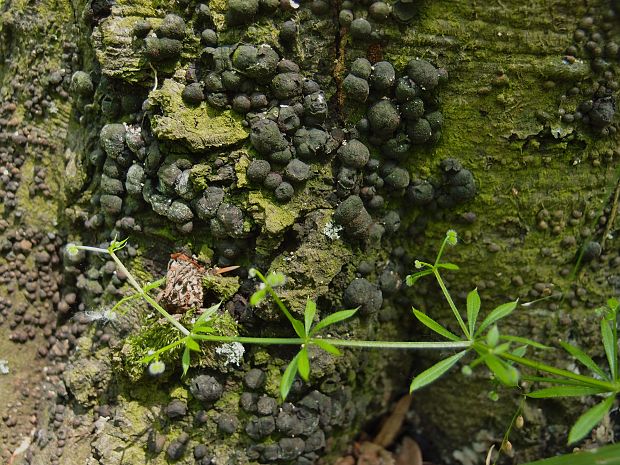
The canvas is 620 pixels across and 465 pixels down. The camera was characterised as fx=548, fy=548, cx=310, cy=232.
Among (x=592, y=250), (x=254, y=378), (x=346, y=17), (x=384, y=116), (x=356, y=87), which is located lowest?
(x=254, y=378)

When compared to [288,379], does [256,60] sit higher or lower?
higher

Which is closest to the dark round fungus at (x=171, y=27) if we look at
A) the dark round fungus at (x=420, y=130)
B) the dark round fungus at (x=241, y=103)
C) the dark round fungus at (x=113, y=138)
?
the dark round fungus at (x=241, y=103)

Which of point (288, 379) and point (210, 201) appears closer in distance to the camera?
point (288, 379)

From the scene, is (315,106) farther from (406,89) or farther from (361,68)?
(406,89)

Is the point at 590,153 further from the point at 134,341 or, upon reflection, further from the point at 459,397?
the point at 134,341

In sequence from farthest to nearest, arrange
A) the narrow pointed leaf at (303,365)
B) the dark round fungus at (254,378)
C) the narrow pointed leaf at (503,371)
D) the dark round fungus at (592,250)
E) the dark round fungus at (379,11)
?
the dark round fungus at (592,250)
the dark round fungus at (254,378)
the dark round fungus at (379,11)
the narrow pointed leaf at (303,365)
the narrow pointed leaf at (503,371)

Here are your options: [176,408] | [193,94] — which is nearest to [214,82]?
[193,94]

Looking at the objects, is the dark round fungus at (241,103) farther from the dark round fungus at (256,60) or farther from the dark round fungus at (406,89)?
the dark round fungus at (406,89)
